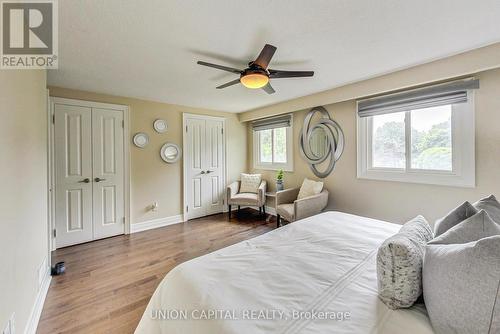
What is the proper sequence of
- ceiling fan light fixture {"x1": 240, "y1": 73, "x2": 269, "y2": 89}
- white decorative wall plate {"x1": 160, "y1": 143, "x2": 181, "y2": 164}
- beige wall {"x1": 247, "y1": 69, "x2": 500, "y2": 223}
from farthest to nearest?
white decorative wall plate {"x1": 160, "y1": 143, "x2": 181, "y2": 164}
beige wall {"x1": 247, "y1": 69, "x2": 500, "y2": 223}
ceiling fan light fixture {"x1": 240, "y1": 73, "x2": 269, "y2": 89}

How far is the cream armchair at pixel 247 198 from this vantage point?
4.11 m

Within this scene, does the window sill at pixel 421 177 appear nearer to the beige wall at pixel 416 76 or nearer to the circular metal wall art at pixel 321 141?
the circular metal wall art at pixel 321 141

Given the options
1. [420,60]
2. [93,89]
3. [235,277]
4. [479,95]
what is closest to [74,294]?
[235,277]

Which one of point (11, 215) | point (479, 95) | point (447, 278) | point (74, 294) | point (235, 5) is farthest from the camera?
point (479, 95)

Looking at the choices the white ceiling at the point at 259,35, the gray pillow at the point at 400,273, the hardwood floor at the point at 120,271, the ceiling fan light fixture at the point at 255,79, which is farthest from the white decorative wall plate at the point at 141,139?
the gray pillow at the point at 400,273

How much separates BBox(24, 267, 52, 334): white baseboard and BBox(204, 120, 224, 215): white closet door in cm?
264

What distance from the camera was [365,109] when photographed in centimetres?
294

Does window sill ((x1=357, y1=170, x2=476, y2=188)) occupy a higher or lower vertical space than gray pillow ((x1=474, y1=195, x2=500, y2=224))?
higher

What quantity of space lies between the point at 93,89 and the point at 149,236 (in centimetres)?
236

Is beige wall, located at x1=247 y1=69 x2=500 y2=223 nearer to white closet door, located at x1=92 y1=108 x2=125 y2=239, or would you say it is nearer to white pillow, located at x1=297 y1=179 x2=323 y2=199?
white pillow, located at x1=297 y1=179 x2=323 y2=199

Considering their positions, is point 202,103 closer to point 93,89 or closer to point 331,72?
point 93,89

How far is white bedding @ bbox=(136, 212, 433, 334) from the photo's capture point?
2.63 ft

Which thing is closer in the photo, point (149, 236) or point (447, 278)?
point (447, 278)

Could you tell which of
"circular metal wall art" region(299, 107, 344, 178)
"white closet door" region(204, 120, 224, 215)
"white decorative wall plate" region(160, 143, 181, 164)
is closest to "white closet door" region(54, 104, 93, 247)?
"white decorative wall plate" region(160, 143, 181, 164)
